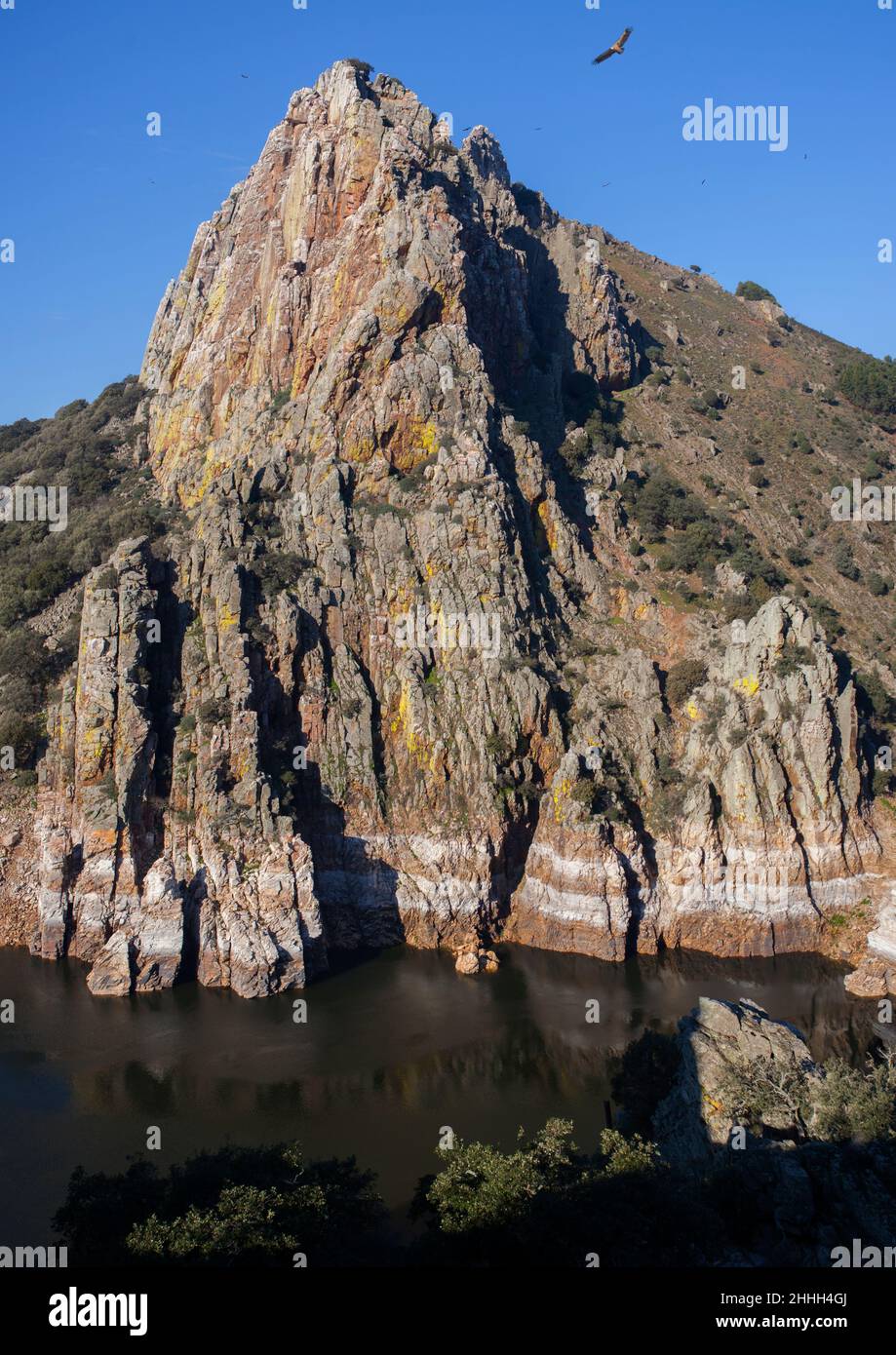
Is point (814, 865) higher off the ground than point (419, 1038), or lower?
higher

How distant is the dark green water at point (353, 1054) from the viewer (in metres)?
27.3

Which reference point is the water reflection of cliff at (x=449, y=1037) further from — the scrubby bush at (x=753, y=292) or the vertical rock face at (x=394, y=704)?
the scrubby bush at (x=753, y=292)

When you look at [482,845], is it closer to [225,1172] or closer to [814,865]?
[814,865]

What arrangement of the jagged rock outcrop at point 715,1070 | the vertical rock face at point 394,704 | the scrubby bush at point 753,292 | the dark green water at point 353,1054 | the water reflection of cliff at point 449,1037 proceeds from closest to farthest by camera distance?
the jagged rock outcrop at point 715,1070
the dark green water at point 353,1054
the water reflection of cliff at point 449,1037
the vertical rock face at point 394,704
the scrubby bush at point 753,292

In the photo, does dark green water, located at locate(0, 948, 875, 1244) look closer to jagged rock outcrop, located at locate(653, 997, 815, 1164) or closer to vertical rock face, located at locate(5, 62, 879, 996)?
vertical rock face, located at locate(5, 62, 879, 996)

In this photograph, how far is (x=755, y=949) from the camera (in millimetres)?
40844

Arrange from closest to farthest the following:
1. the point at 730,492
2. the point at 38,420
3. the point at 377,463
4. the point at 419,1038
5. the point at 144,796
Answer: the point at 419,1038 < the point at 144,796 < the point at 377,463 < the point at 730,492 < the point at 38,420

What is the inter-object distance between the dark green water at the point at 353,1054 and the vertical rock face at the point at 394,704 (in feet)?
6.28

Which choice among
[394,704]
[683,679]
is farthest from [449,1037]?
[683,679]

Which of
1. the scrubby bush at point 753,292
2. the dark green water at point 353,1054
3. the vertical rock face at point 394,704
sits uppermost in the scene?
the scrubby bush at point 753,292

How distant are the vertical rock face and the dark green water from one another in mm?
1913

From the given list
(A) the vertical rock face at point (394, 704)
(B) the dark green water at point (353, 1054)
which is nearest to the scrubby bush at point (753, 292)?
(A) the vertical rock face at point (394, 704)

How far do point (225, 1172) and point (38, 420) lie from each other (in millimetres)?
74268

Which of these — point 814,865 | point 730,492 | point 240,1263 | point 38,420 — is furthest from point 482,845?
point 38,420
